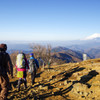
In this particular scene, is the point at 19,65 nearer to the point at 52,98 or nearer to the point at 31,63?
the point at 31,63

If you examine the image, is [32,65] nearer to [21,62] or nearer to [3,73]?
[21,62]

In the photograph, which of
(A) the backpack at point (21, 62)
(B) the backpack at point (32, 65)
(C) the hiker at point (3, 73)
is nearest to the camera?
(C) the hiker at point (3, 73)

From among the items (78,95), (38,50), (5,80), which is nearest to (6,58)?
(5,80)

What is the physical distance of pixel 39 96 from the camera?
5414 millimetres

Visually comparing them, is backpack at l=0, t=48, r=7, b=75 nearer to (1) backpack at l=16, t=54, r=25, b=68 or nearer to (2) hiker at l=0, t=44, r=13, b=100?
(2) hiker at l=0, t=44, r=13, b=100

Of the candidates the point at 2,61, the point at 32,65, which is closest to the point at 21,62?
the point at 32,65

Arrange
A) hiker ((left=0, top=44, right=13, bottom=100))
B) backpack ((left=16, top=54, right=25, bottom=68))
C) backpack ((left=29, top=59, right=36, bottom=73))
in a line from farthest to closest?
backpack ((left=29, top=59, right=36, bottom=73)), backpack ((left=16, top=54, right=25, bottom=68)), hiker ((left=0, top=44, right=13, bottom=100))

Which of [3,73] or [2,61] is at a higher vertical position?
[2,61]

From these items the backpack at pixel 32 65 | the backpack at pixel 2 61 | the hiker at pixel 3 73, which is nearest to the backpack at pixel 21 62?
the backpack at pixel 32 65

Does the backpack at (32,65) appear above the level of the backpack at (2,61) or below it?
below

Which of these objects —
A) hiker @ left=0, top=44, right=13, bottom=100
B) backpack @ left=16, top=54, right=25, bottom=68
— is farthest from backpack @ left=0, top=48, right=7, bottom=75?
backpack @ left=16, top=54, right=25, bottom=68

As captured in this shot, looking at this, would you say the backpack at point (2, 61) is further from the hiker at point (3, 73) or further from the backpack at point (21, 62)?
the backpack at point (21, 62)

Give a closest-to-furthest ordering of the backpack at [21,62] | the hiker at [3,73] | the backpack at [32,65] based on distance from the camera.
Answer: the hiker at [3,73] → the backpack at [21,62] → the backpack at [32,65]

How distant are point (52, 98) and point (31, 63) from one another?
3.20 m
